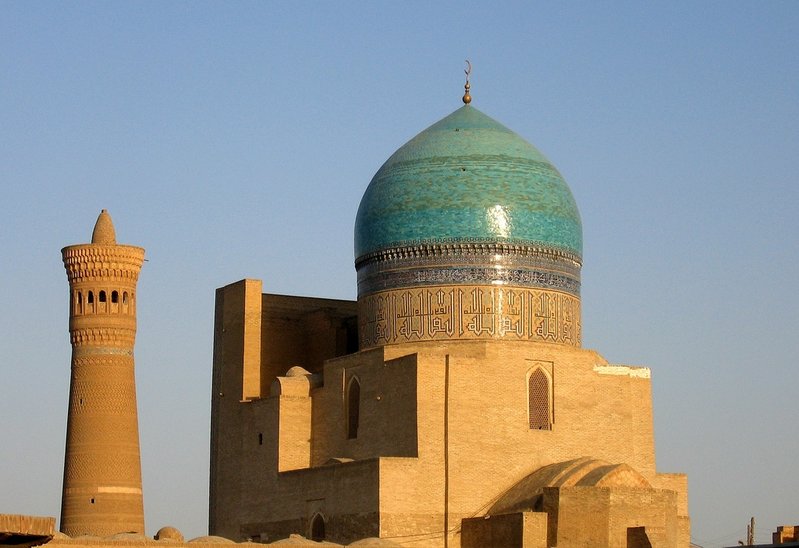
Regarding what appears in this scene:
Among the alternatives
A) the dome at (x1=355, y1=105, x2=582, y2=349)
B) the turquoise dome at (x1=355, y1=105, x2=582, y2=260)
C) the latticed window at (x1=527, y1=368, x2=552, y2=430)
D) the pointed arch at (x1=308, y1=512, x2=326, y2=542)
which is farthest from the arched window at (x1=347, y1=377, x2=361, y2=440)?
the latticed window at (x1=527, y1=368, x2=552, y2=430)

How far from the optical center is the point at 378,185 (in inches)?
930

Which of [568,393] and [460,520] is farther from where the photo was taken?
[568,393]

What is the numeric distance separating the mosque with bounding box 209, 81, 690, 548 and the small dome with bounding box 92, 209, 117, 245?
4.79 m

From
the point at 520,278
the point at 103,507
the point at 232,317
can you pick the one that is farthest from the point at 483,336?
the point at 103,507

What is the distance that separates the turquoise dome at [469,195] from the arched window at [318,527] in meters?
4.01

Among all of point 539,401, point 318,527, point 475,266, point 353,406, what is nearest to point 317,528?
point 318,527

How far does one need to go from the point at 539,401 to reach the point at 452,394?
4.75 ft

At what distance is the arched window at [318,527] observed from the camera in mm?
21625

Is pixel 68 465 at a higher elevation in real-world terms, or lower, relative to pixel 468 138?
lower

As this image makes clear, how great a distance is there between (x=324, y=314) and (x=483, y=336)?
3528mm

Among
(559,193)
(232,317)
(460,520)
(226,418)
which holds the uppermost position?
(559,193)

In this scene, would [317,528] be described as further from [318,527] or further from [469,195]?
[469,195]

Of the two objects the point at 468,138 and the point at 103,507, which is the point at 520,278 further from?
the point at 103,507

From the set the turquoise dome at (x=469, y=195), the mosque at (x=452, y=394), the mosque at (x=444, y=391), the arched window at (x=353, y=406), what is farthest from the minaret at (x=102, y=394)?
the turquoise dome at (x=469, y=195)
